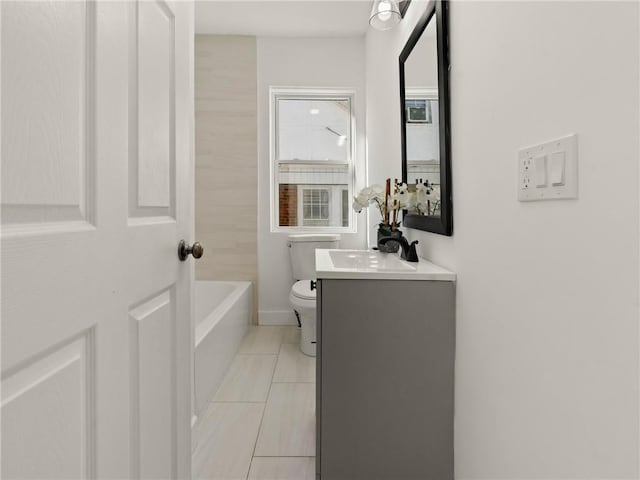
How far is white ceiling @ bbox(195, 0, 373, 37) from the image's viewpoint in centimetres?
291

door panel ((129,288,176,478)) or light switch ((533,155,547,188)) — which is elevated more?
light switch ((533,155,547,188))

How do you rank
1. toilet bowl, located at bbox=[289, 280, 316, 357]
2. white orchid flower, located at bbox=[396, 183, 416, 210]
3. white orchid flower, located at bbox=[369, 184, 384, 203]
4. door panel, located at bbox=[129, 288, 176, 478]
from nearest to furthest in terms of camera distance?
door panel, located at bbox=[129, 288, 176, 478] < white orchid flower, located at bbox=[396, 183, 416, 210] < white orchid flower, located at bbox=[369, 184, 384, 203] < toilet bowl, located at bbox=[289, 280, 316, 357]

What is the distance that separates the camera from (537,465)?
0.89 m

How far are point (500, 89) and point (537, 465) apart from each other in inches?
36.7

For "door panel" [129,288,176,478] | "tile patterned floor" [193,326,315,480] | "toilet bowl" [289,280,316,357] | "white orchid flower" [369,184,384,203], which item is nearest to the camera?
"door panel" [129,288,176,478]

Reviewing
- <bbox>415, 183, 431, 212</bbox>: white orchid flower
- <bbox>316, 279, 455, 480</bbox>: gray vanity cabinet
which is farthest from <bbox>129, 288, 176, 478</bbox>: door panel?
<bbox>415, 183, 431, 212</bbox>: white orchid flower

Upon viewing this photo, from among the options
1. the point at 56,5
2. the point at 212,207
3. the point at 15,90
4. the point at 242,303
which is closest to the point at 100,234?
the point at 15,90

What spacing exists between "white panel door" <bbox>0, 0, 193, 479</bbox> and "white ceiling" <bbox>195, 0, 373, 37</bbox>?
7.13ft

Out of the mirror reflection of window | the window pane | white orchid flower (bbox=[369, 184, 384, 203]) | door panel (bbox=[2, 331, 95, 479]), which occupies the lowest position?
door panel (bbox=[2, 331, 95, 479])

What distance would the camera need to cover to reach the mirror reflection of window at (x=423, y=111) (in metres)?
1.58

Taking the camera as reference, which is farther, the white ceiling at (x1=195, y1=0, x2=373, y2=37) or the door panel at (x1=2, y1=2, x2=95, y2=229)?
the white ceiling at (x1=195, y1=0, x2=373, y2=37)

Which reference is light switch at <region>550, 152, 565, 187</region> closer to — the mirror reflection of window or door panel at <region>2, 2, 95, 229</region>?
the mirror reflection of window

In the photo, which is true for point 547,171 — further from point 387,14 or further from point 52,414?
point 387,14

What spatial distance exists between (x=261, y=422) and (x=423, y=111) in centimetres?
164
